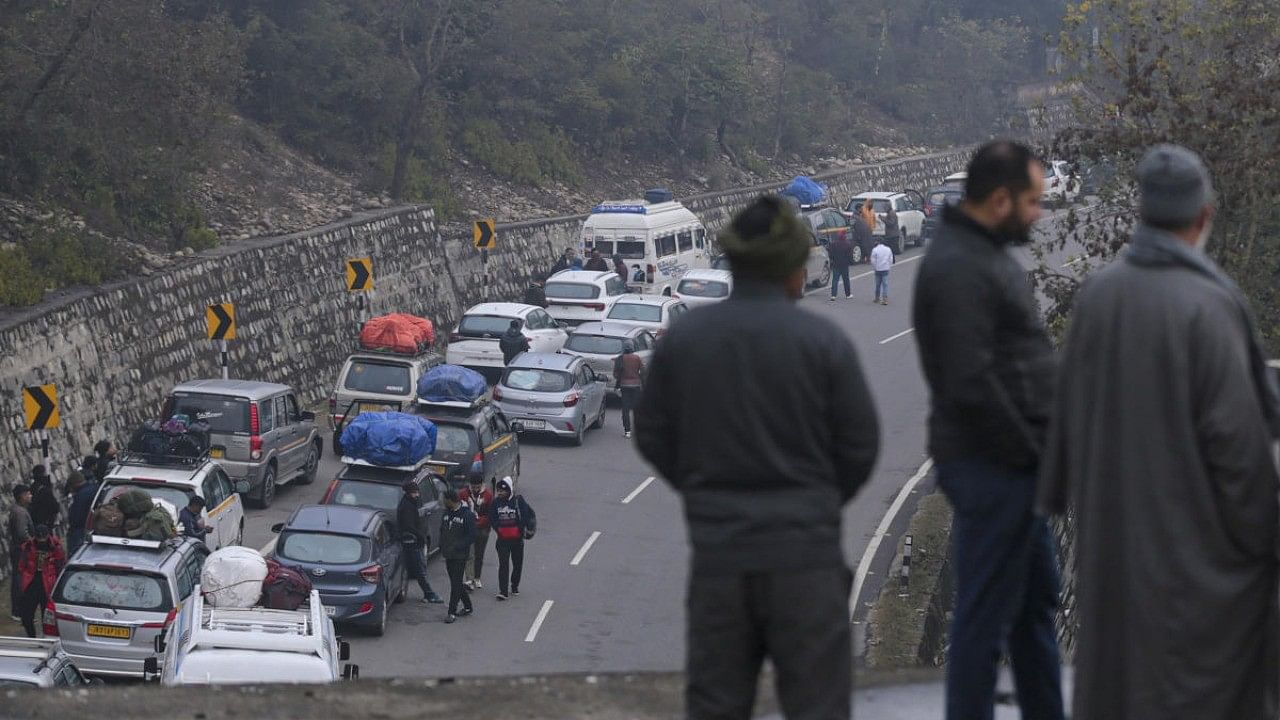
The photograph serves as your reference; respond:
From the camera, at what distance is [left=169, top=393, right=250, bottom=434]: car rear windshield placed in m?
24.5

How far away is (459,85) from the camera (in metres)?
50.4

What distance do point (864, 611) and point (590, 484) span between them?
6.98 meters

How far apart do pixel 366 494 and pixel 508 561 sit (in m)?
2.14

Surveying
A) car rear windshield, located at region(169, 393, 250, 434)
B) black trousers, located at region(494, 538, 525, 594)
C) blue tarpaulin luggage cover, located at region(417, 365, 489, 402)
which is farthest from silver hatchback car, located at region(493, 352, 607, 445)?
black trousers, located at region(494, 538, 525, 594)

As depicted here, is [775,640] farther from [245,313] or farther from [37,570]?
[245,313]

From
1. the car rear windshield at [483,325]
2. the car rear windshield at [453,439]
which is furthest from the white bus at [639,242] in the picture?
the car rear windshield at [453,439]

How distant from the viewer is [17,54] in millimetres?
29812

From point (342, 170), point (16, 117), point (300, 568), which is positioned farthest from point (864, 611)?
point (342, 170)

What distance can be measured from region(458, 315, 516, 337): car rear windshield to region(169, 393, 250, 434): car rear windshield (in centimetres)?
893

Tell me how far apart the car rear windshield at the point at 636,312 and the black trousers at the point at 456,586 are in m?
15.2

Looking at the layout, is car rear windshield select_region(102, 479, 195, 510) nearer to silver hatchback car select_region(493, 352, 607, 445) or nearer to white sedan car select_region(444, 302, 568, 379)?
silver hatchback car select_region(493, 352, 607, 445)

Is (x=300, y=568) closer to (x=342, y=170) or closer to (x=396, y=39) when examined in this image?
(x=342, y=170)

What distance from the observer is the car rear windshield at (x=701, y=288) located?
3903cm

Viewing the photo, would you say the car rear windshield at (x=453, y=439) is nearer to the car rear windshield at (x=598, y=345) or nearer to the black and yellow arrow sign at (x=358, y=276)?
the black and yellow arrow sign at (x=358, y=276)
